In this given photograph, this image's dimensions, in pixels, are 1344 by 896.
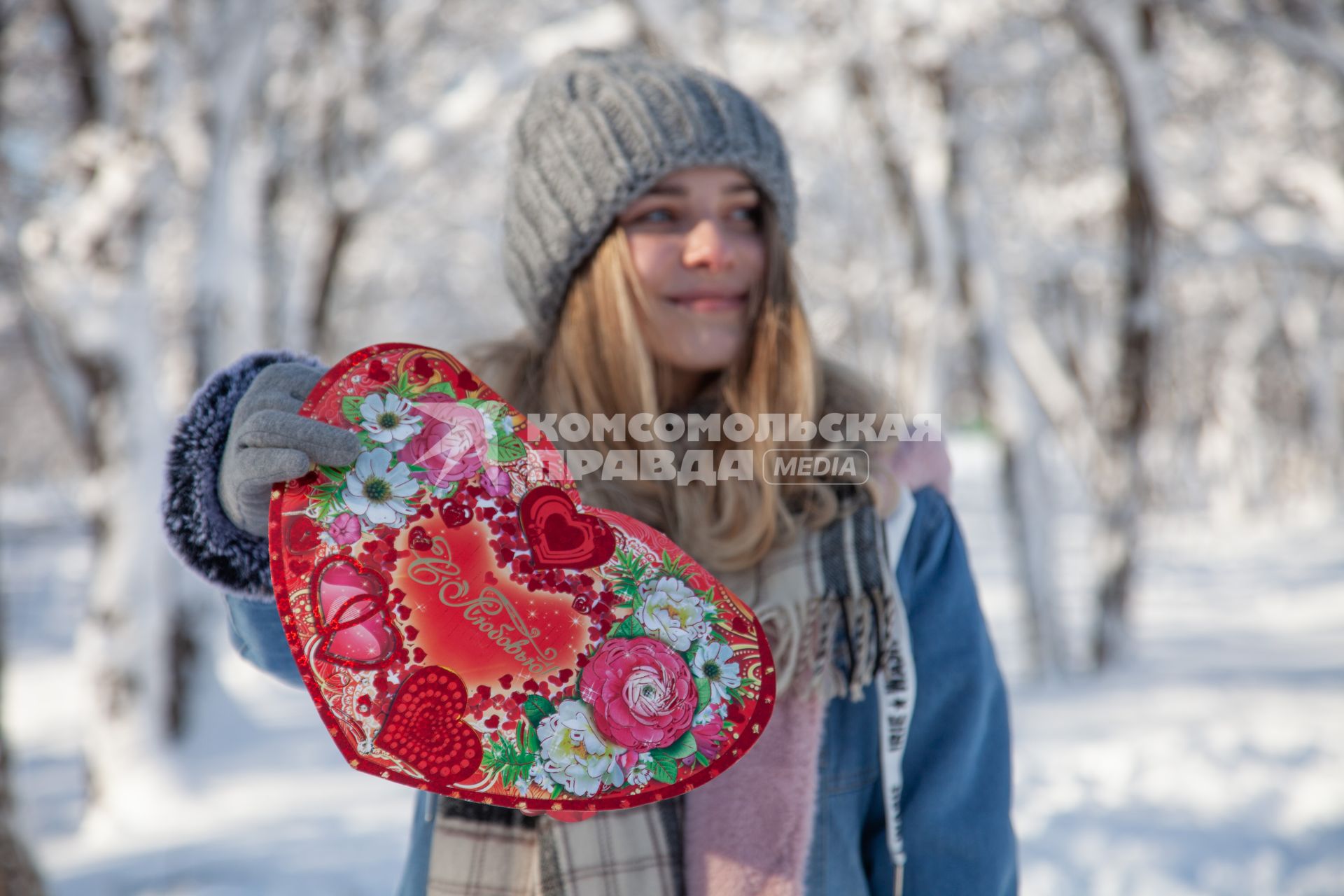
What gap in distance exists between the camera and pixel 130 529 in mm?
3867

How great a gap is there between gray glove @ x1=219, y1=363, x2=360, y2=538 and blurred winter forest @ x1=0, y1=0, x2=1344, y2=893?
2.15 feet

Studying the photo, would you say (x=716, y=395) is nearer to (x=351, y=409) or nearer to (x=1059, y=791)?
(x=351, y=409)

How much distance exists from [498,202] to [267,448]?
9546 mm

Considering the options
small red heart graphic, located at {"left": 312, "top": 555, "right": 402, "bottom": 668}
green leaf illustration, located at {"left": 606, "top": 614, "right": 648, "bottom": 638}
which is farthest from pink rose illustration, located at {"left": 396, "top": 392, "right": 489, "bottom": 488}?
green leaf illustration, located at {"left": 606, "top": 614, "right": 648, "bottom": 638}

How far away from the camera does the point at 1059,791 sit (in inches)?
149

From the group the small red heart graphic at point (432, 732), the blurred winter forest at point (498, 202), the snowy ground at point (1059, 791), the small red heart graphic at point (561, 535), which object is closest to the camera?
the small red heart graphic at point (432, 732)

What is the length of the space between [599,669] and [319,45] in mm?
6751

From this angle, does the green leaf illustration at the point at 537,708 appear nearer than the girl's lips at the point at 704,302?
Yes

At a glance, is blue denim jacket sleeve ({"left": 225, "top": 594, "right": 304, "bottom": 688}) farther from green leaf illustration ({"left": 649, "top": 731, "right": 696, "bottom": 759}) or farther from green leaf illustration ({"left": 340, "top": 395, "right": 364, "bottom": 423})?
green leaf illustration ({"left": 649, "top": 731, "right": 696, "bottom": 759})

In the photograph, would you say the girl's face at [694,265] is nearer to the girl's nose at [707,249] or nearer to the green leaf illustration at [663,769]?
the girl's nose at [707,249]

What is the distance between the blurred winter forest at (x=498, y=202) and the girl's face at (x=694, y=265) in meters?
0.46

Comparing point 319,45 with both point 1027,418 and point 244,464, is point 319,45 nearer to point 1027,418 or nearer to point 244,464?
point 1027,418

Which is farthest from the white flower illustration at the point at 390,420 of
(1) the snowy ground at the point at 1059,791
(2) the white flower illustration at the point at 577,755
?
(1) the snowy ground at the point at 1059,791

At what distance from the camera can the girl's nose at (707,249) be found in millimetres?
1336
